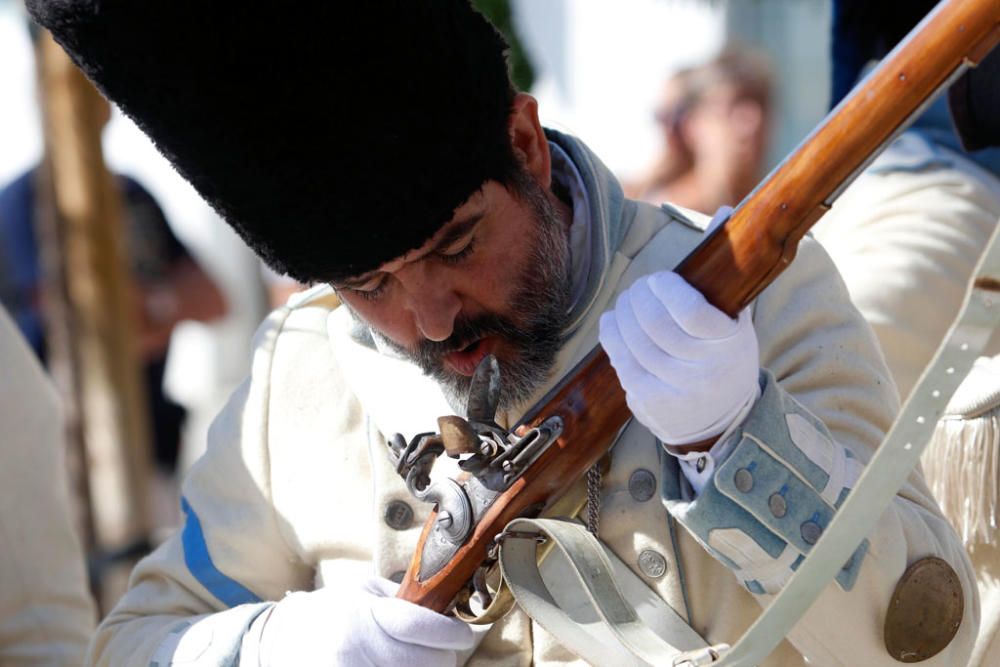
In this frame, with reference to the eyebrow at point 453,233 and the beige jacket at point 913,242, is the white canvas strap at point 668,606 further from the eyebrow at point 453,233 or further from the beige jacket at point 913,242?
the beige jacket at point 913,242

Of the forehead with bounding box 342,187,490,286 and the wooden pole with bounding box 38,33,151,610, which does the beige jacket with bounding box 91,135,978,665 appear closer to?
the forehead with bounding box 342,187,490,286

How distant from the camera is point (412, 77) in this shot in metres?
2.34

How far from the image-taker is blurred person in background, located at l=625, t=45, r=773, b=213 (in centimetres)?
543

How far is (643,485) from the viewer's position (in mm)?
2457

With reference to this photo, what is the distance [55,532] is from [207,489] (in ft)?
1.99

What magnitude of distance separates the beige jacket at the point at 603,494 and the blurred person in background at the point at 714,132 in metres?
2.77

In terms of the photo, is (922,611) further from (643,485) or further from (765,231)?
(765,231)

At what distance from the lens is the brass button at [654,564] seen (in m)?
2.43

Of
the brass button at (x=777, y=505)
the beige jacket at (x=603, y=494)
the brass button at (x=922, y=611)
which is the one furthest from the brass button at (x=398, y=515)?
the brass button at (x=922, y=611)

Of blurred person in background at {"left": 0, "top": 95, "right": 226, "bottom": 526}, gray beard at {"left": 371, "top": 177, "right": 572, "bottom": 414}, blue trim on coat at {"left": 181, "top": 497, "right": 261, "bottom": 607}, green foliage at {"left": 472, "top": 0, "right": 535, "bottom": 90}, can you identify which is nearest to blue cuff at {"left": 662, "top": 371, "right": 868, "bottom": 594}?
gray beard at {"left": 371, "top": 177, "right": 572, "bottom": 414}

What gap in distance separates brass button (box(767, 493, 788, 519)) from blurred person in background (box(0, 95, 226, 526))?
3.51 meters

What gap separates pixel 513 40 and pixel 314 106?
5.48 ft

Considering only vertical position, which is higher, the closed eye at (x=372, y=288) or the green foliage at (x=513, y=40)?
the closed eye at (x=372, y=288)

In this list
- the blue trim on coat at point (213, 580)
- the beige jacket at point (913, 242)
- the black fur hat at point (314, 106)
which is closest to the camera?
the black fur hat at point (314, 106)
